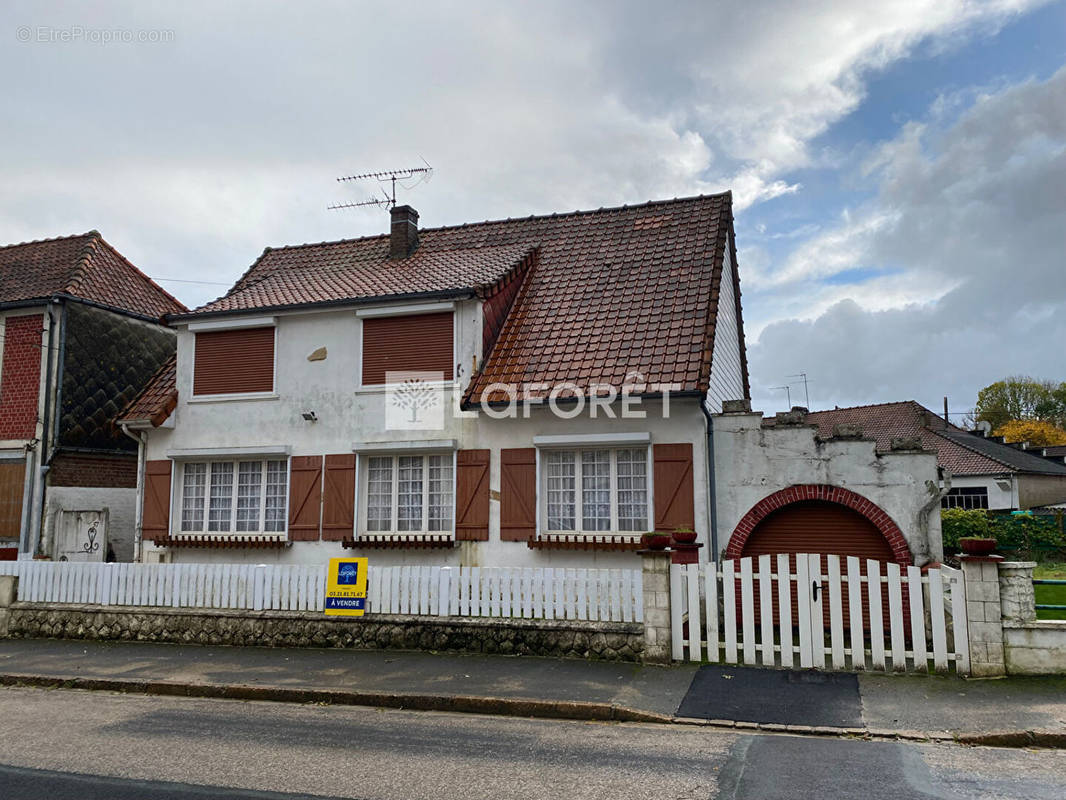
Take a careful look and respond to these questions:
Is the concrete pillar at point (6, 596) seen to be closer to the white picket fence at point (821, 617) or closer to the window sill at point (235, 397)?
the window sill at point (235, 397)

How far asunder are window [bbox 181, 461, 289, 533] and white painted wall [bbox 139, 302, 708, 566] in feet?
1.21

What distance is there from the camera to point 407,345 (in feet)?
48.1

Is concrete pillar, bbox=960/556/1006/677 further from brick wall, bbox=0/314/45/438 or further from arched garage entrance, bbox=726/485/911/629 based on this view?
brick wall, bbox=0/314/45/438

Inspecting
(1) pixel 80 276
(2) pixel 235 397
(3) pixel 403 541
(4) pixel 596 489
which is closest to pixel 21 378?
(1) pixel 80 276

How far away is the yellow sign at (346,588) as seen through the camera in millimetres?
11562

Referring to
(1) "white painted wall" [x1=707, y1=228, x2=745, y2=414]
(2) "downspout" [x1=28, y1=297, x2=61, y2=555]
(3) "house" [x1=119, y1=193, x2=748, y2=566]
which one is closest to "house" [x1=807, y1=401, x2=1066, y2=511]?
(1) "white painted wall" [x1=707, y1=228, x2=745, y2=414]

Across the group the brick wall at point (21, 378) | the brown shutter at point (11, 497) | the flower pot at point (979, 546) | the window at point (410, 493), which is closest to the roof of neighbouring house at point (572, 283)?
the window at point (410, 493)

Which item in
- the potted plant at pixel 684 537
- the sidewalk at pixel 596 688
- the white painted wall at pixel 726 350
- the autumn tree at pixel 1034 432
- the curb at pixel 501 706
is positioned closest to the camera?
the curb at pixel 501 706

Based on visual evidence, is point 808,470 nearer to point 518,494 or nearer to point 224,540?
point 518,494

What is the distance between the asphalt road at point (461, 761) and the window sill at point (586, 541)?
4602 mm

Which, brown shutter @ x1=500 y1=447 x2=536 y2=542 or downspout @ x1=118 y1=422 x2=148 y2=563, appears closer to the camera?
brown shutter @ x1=500 y1=447 x2=536 y2=542

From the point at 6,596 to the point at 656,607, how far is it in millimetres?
10523

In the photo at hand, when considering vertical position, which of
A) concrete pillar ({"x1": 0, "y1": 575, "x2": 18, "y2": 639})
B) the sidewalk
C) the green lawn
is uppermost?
concrete pillar ({"x1": 0, "y1": 575, "x2": 18, "y2": 639})

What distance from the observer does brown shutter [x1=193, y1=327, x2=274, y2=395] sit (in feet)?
50.7
